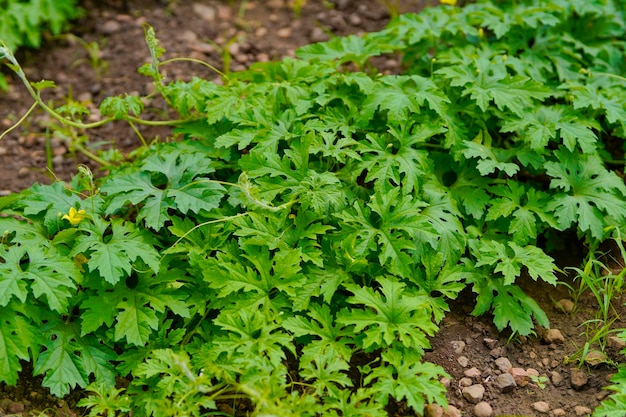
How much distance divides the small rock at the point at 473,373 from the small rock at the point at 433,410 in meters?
0.26

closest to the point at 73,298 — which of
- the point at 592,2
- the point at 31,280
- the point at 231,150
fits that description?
the point at 31,280

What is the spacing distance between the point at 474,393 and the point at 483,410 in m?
0.09

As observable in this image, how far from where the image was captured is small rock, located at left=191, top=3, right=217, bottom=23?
221 inches

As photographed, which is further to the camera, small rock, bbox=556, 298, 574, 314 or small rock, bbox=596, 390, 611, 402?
small rock, bbox=556, 298, 574, 314

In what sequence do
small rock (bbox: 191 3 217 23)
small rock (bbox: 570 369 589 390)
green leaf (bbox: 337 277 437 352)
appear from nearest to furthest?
green leaf (bbox: 337 277 437 352) → small rock (bbox: 570 369 589 390) → small rock (bbox: 191 3 217 23)

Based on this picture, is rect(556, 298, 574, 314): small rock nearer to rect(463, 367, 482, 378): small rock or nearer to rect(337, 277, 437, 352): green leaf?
rect(463, 367, 482, 378): small rock

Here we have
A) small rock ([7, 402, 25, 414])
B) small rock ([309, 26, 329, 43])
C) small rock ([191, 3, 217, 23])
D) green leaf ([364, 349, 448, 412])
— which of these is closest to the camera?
green leaf ([364, 349, 448, 412])

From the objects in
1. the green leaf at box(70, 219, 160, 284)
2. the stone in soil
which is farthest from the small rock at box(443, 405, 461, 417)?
the green leaf at box(70, 219, 160, 284)

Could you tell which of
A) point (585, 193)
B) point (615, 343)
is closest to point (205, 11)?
point (585, 193)

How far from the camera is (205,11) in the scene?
5656 millimetres

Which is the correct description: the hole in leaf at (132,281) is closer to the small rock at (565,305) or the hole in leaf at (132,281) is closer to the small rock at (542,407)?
the small rock at (542,407)

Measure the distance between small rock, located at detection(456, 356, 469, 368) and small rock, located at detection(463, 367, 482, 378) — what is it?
0.12 ft

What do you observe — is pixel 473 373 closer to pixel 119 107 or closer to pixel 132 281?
pixel 132 281

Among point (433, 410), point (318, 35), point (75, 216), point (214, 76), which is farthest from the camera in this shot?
point (318, 35)
